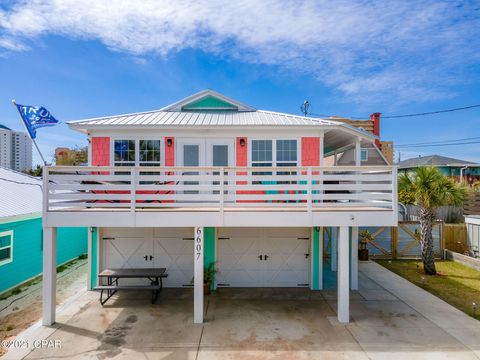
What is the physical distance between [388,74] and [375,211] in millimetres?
15013

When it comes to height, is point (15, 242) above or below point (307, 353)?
above

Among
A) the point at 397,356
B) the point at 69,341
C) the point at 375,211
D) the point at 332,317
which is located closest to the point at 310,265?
the point at 332,317

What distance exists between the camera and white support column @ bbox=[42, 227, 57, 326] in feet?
20.6

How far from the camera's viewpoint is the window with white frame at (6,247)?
28.4 ft

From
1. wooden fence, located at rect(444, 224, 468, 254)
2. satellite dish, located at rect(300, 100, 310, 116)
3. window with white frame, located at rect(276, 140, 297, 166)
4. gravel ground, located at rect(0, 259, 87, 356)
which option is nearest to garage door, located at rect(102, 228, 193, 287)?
gravel ground, located at rect(0, 259, 87, 356)

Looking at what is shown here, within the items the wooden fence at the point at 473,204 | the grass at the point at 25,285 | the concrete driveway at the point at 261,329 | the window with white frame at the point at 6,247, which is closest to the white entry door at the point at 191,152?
the concrete driveway at the point at 261,329

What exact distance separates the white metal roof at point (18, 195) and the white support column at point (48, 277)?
11.5 feet

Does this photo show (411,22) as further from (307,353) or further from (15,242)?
(15,242)

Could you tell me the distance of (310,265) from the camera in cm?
898

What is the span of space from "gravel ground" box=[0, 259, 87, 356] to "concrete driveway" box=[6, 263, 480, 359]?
0.56 m

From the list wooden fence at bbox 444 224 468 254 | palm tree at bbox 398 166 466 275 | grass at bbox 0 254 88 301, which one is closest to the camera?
grass at bbox 0 254 88 301

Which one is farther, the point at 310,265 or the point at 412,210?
the point at 412,210

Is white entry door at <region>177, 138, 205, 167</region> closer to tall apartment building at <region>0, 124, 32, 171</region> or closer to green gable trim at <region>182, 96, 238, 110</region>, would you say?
green gable trim at <region>182, 96, 238, 110</region>

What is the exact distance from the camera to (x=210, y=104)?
10117mm
